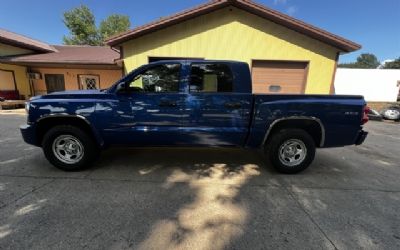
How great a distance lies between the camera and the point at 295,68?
10109mm

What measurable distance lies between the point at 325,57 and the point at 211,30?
17.8 feet

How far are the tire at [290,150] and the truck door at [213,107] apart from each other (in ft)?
2.07

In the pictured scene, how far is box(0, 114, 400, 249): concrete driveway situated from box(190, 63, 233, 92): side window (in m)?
1.56

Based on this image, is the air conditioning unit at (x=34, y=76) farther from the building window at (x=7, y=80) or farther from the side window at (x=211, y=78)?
the side window at (x=211, y=78)

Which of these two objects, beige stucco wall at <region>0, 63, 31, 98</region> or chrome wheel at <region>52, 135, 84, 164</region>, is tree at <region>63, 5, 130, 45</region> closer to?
beige stucco wall at <region>0, 63, 31, 98</region>

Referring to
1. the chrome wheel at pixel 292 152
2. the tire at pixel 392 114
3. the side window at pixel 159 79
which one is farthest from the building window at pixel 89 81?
the tire at pixel 392 114

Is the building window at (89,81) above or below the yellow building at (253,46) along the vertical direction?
below

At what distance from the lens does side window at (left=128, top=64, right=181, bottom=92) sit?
379 cm

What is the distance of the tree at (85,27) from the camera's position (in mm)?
36656

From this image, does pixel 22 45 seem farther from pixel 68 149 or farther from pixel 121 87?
pixel 121 87

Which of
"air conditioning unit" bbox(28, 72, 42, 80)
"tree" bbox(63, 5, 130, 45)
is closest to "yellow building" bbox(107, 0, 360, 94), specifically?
"air conditioning unit" bbox(28, 72, 42, 80)

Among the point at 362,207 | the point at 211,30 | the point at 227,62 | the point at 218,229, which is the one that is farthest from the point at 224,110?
the point at 211,30

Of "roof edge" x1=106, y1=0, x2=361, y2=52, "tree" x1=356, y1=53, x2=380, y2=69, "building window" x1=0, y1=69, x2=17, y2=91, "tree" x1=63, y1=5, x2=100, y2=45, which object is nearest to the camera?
"roof edge" x1=106, y1=0, x2=361, y2=52

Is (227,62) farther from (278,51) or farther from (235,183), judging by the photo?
(278,51)
